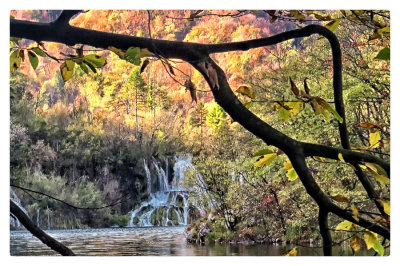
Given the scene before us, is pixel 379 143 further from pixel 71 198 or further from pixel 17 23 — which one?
pixel 71 198

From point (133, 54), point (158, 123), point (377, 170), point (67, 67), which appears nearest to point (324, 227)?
point (377, 170)

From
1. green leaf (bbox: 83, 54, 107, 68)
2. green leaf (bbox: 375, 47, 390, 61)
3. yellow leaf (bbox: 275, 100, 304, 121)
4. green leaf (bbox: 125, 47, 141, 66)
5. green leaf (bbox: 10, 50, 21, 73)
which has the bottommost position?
yellow leaf (bbox: 275, 100, 304, 121)

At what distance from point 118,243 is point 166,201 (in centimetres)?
54

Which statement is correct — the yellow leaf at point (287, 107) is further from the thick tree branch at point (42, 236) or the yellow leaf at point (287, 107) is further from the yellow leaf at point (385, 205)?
the thick tree branch at point (42, 236)

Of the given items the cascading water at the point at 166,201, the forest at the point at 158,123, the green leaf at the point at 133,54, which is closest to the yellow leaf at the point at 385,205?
the green leaf at the point at 133,54

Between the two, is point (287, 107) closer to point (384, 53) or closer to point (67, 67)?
point (384, 53)

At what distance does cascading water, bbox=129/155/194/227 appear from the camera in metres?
4.27

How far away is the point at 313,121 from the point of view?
5570 mm

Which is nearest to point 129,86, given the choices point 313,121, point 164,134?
point 164,134

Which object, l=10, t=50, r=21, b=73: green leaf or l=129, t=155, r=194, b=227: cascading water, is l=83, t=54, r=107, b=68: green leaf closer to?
l=10, t=50, r=21, b=73: green leaf

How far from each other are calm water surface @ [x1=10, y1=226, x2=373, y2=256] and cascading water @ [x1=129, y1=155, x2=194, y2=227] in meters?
0.09

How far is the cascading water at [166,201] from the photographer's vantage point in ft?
14.0

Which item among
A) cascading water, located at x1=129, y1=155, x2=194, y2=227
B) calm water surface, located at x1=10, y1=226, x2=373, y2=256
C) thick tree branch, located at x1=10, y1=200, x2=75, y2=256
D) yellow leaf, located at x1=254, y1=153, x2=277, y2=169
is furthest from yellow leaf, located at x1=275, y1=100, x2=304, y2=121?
cascading water, located at x1=129, y1=155, x2=194, y2=227
